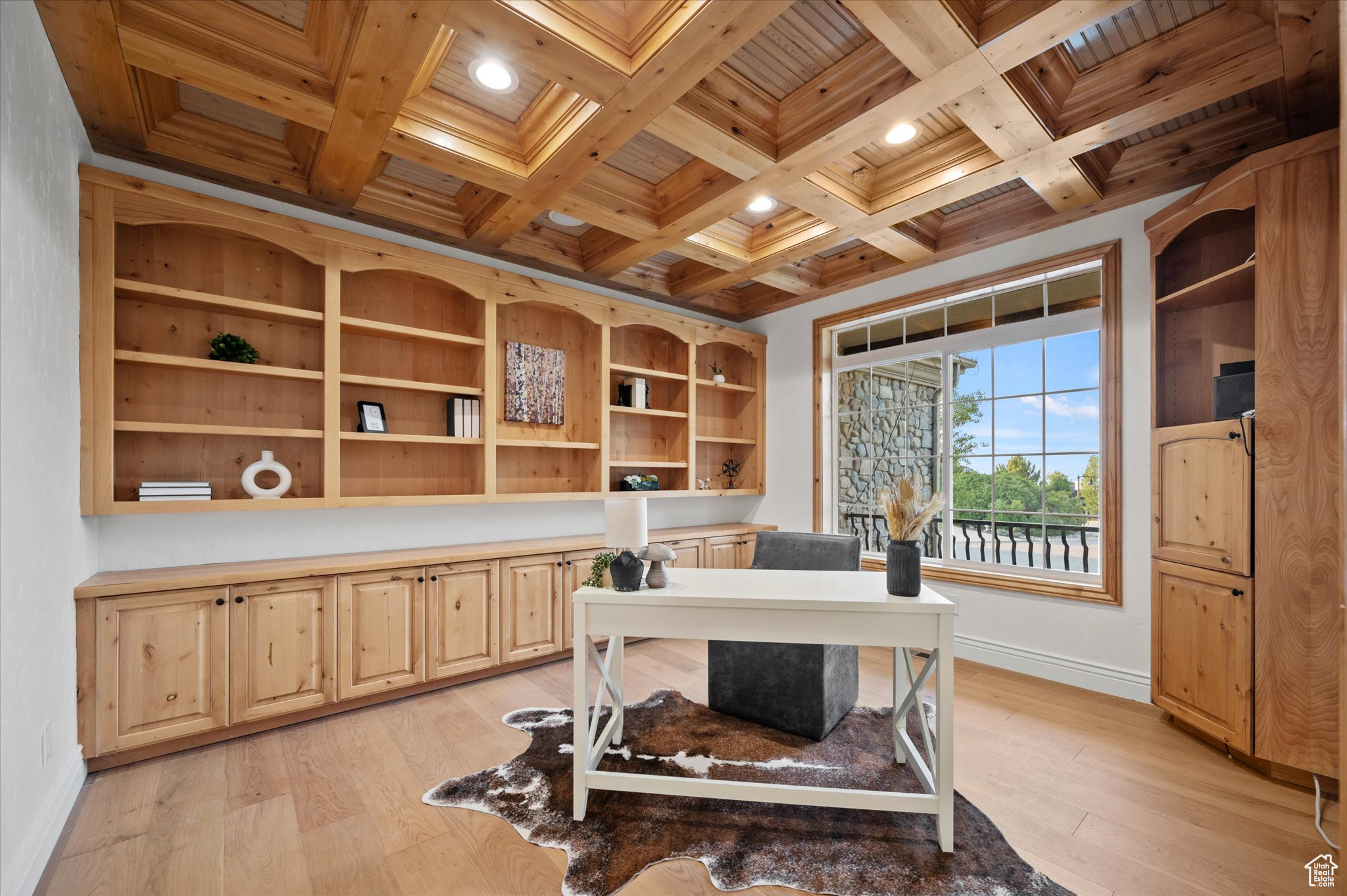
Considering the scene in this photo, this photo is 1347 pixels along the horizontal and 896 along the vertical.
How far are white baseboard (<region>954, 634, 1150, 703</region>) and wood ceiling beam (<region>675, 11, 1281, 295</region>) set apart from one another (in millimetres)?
2720

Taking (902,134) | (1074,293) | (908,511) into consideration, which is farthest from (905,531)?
(1074,293)

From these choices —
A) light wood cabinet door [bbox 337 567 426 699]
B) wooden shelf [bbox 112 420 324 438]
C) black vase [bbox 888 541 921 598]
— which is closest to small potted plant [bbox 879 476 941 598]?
black vase [bbox 888 541 921 598]

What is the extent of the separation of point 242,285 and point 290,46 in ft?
4.64

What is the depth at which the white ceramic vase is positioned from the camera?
2.98 metres

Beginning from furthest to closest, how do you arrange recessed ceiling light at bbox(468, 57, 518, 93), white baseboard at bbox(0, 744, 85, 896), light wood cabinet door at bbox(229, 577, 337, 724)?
light wood cabinet door at bbox(229, 577, 337, 724)
recessed ceiling light at bbox(468, 57, 518, 93)
white baseboard at bbox(0, 744, 85, 896)

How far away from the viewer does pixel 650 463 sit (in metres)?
4.63

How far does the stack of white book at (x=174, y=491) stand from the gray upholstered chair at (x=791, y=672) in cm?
260

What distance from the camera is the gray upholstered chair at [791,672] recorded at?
2709mm

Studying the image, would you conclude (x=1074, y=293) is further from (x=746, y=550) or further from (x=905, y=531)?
(x=746, y=550)

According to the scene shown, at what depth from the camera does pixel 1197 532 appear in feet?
8.99

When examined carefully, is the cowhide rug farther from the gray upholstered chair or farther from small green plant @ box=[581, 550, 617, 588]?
small green plant @ box=[581, 550, 617, 588]

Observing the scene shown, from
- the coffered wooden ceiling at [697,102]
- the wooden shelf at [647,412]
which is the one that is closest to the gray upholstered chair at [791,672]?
the wooden shelf at [647,412]

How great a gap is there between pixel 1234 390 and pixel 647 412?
338cm

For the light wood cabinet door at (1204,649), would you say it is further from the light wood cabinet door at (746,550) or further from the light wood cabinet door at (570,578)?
the light wood cabinet door at (570,578)
